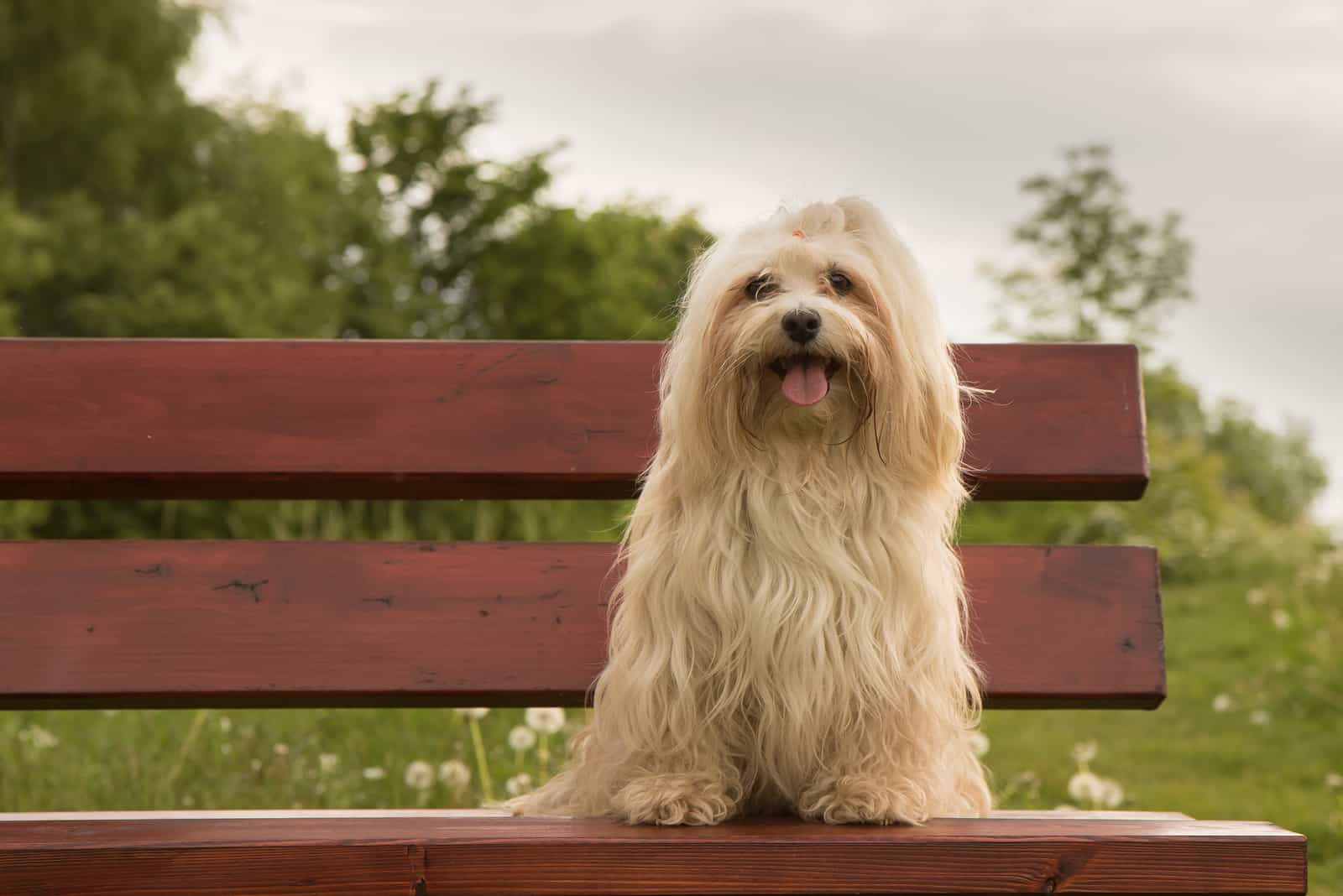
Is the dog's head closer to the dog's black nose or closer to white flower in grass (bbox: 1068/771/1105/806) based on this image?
the dog's black nose

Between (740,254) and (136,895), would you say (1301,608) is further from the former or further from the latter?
(136,895)

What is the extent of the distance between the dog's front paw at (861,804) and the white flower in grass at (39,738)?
253 centimetres

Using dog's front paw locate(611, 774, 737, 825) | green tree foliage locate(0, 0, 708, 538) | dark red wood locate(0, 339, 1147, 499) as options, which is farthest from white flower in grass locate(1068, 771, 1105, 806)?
green tree foliage locate(0, 0, 708, 538)

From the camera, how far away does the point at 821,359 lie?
230 centimetres

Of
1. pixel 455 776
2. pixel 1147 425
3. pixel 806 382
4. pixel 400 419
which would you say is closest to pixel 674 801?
pixel 806 382

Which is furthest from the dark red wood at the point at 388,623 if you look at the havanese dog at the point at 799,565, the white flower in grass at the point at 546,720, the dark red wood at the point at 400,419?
the white flower in grass at the point at 546,720

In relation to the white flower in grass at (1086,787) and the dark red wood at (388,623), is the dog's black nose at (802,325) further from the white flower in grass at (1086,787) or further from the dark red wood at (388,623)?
the white flower in grass at (1086,787)

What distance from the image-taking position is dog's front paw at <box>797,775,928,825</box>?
2.26 meters

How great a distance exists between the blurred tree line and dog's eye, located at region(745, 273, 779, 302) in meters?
5.78

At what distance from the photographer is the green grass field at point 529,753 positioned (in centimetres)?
393

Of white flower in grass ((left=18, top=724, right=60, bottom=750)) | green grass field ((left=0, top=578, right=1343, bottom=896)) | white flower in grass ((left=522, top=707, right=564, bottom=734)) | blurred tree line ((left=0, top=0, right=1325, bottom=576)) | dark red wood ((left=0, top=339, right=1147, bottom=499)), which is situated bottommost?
green grass field ((left=0, top=578, right=1343, bottom=896))

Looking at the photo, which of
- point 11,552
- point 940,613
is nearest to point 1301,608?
point 940,613

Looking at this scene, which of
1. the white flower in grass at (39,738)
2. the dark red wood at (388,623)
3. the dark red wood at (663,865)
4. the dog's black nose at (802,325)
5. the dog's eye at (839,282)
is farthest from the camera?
the white flower in grass at (39,738)

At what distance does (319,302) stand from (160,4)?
6.23m
